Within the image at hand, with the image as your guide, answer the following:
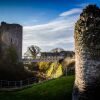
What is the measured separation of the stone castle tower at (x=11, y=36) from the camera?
55.5 meters

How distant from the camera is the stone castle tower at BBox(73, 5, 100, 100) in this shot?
16.1 m

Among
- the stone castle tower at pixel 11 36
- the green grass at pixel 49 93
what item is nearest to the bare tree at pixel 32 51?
the stone castle tower at pixel 11 36

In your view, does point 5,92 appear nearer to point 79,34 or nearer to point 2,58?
point 79,34

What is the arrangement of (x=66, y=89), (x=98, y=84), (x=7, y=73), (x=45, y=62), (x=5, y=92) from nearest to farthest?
1. (x=98, y=84)
2. (x=66, y=89)
3. (x=5, y=92)
4. (x=7, y=73)
5. (x=45, y=62)

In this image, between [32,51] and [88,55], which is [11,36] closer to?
[32,51]

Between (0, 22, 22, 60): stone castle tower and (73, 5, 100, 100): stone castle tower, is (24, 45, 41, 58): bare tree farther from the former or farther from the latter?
(73, 5, 100, 100): stone castle tower

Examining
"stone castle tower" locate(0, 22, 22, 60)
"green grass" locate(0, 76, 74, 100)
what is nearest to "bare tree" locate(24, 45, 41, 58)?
"stone castle tower" locate(0, 22, 22, 60)

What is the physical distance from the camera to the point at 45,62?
62094 millimetres

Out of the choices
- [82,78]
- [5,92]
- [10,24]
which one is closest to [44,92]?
[5,92]

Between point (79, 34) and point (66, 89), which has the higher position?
point (79, 34)

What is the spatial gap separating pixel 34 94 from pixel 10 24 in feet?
107

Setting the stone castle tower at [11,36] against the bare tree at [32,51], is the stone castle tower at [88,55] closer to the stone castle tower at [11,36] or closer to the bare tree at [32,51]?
the stone castle tower at [11,36]

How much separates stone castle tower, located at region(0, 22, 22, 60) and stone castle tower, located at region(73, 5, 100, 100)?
39365 millimetres

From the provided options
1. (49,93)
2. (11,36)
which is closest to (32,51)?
(11,36)
